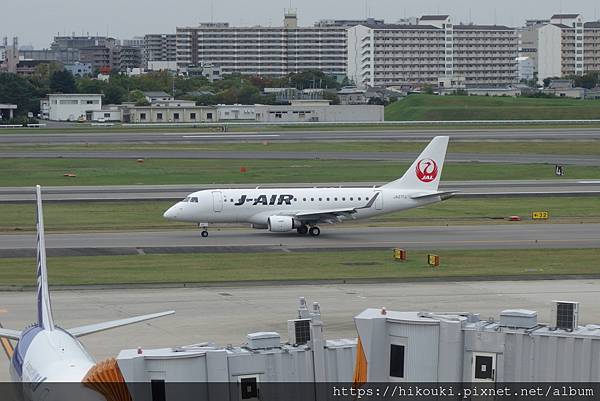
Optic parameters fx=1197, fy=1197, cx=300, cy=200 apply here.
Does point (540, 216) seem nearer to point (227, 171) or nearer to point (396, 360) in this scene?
point (227, 171)

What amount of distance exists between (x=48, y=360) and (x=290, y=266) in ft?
111

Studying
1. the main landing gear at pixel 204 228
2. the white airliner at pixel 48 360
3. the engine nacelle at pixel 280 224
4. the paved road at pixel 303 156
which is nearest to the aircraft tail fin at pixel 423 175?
the engine nacelle at pixel 280 224

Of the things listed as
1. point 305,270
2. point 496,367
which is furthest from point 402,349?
point 305,270

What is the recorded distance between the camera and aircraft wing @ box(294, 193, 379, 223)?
246 feet

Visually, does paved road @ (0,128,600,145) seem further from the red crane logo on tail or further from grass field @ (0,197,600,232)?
the red crane logo on tail

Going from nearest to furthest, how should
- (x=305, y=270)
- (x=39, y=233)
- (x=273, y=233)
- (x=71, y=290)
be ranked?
(x=39, y=233), (x=71, y=290), (x=305, y=270), (x=273, y=233)

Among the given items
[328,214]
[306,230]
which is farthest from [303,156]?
[328,214]

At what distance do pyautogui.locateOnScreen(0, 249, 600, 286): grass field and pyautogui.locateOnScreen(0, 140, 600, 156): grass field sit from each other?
247 ft

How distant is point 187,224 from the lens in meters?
81.4

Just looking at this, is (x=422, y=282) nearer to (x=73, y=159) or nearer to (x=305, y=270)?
(x=305, y=270)

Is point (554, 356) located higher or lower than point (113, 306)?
higher

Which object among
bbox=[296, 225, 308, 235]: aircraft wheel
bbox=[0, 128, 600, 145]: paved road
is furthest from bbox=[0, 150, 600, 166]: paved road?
bbox=[296, 225, 308, 235]: aircraft wheel

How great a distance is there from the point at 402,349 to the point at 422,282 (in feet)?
101

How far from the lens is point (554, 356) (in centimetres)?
2341
